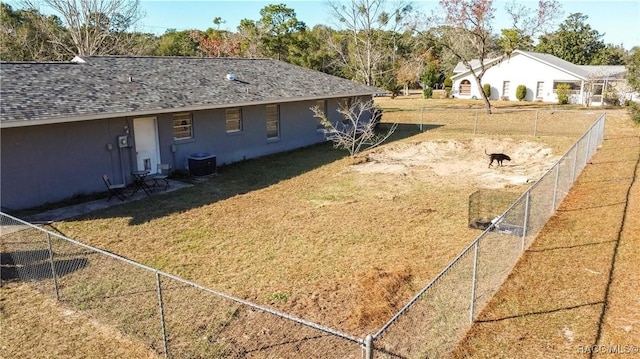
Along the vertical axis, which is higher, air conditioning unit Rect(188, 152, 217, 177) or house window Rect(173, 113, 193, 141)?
house window Rect(173, 113, 193, 141)

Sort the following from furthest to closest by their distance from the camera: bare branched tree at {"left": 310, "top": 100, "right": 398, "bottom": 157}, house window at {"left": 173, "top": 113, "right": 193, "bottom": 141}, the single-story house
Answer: bare branched tree at {"left": 310, "top": 100, "right": 398, "bottom": 157} → house window at {"left": 173, "top": 113, "right": 193, "bottom": 141} → the single-story house

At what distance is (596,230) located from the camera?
9328mm

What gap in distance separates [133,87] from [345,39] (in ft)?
146

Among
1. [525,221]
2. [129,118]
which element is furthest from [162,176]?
[525,221]

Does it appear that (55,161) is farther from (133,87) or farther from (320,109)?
(320,109)

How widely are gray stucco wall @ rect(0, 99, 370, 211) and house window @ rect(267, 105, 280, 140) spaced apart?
1.77 metres

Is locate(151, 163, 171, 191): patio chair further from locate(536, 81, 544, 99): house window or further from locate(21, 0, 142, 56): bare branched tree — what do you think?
locate(536, 81, 544, 99): house window

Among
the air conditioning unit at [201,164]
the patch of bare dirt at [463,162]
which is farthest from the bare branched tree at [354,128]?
the air conditioning unit at [201,164]

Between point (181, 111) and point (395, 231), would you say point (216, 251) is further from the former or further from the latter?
point (181, 111)

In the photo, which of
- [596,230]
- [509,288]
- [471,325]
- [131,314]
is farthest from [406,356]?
[596,230]

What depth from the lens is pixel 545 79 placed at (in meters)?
41.6

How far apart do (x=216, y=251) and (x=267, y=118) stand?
37.1ft

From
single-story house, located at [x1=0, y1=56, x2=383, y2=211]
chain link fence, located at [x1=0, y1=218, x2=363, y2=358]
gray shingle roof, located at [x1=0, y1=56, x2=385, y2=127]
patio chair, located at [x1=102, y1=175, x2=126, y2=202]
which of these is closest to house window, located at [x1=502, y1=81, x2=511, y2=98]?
gray shingle roof, located at [x1=0, y1=56, x2=385, y2=127]

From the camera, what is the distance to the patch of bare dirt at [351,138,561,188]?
49.2 feet
